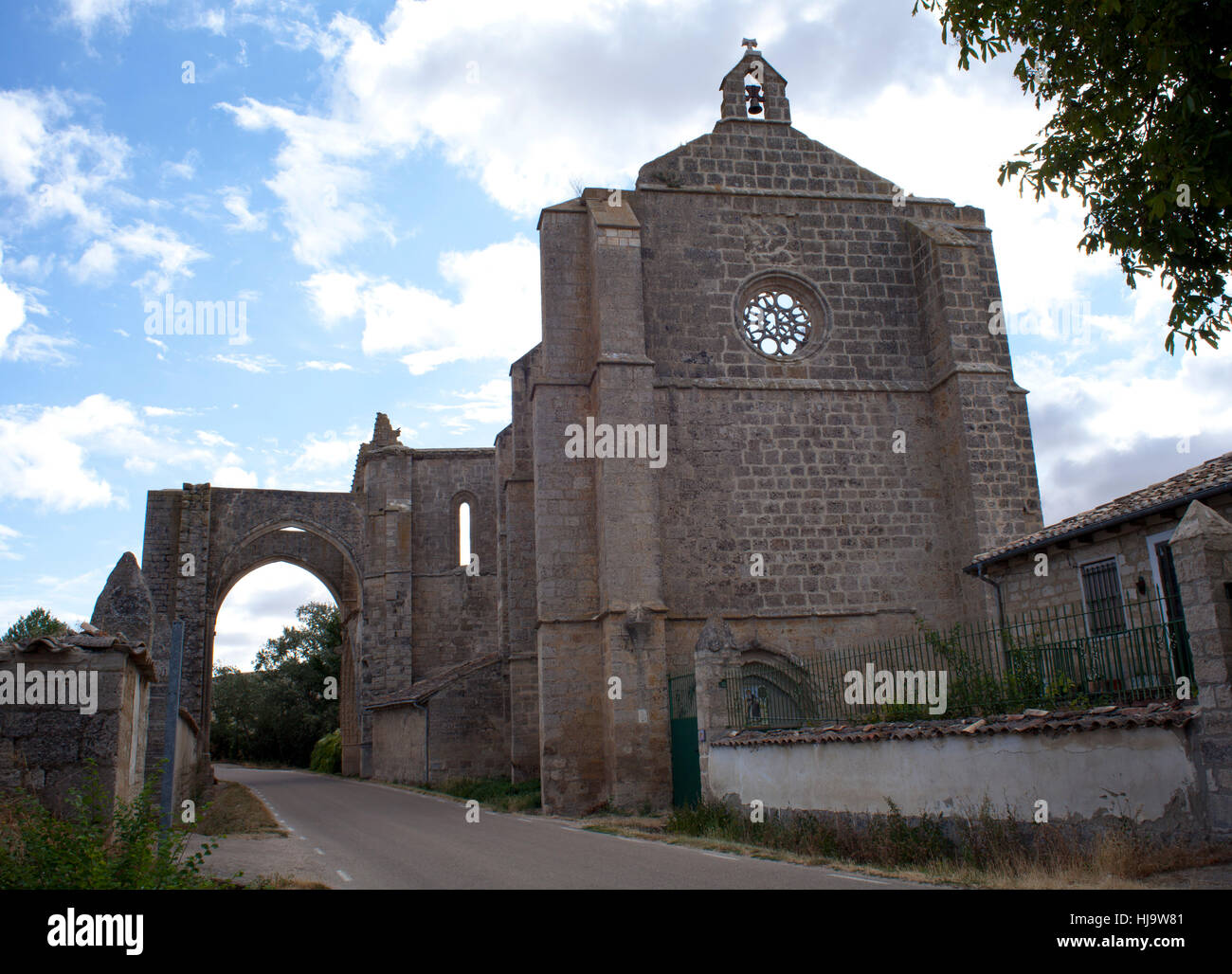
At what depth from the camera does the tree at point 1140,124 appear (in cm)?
641

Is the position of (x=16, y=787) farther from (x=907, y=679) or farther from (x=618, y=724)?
(x=618, y=724)

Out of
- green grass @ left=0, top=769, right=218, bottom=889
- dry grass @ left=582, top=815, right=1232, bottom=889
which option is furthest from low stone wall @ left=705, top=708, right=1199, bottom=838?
green grass @ left=0, top=769, right=218, bottom=889

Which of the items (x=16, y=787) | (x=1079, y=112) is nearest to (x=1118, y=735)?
(x=1079, y=112)

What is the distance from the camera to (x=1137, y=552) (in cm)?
1164

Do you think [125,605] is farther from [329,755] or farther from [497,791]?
[329,755]

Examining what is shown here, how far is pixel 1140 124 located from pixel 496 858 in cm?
859

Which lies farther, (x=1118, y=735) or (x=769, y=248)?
(x=769, y=248)

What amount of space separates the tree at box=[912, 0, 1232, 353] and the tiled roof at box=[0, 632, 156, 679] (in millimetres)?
7625

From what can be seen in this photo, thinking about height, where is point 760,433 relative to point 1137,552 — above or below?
above

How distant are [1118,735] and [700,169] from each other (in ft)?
44.9

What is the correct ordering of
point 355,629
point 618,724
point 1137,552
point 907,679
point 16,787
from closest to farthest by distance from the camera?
1. point 16,787
2. point 907,679
3. point 1137,552
4. point 618,724
5. point 355,629
